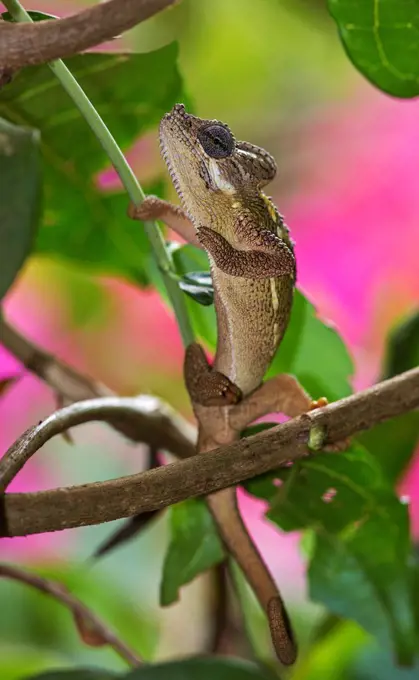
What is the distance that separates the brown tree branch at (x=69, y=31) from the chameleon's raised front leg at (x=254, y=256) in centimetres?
29

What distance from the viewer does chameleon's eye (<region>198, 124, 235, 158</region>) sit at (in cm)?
63

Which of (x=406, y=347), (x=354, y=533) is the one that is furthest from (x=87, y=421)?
(x=406, y=347)

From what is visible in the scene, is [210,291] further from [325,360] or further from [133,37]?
[133,37]

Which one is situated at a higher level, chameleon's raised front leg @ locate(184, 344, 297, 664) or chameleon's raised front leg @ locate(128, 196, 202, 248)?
chameleon's raised front leg @ locate(128, 196, 202, 248)

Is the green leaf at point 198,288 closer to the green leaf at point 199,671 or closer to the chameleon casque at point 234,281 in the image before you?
the chameleon casque at point 234,281

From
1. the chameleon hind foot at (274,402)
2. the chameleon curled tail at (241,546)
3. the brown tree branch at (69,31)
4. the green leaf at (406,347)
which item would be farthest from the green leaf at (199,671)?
the brown tree branch at (69,31)

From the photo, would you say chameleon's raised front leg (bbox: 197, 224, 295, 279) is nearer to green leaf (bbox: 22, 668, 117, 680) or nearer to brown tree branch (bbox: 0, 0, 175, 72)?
brown tree branch (bbox: 0, 0, 175, 72)

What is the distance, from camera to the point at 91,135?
795 millimetres

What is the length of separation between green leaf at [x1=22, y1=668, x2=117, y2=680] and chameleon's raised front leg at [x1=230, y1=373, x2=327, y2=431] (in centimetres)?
31

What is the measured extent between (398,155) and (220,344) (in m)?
1.17

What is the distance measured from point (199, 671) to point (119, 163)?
53cm

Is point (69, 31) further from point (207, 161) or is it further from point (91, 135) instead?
point (91, 135)

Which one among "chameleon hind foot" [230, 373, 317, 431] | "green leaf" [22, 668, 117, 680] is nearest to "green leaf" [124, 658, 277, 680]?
"green leaf" [22, 668, 117, 680]

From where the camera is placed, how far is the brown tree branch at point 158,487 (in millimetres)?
477
